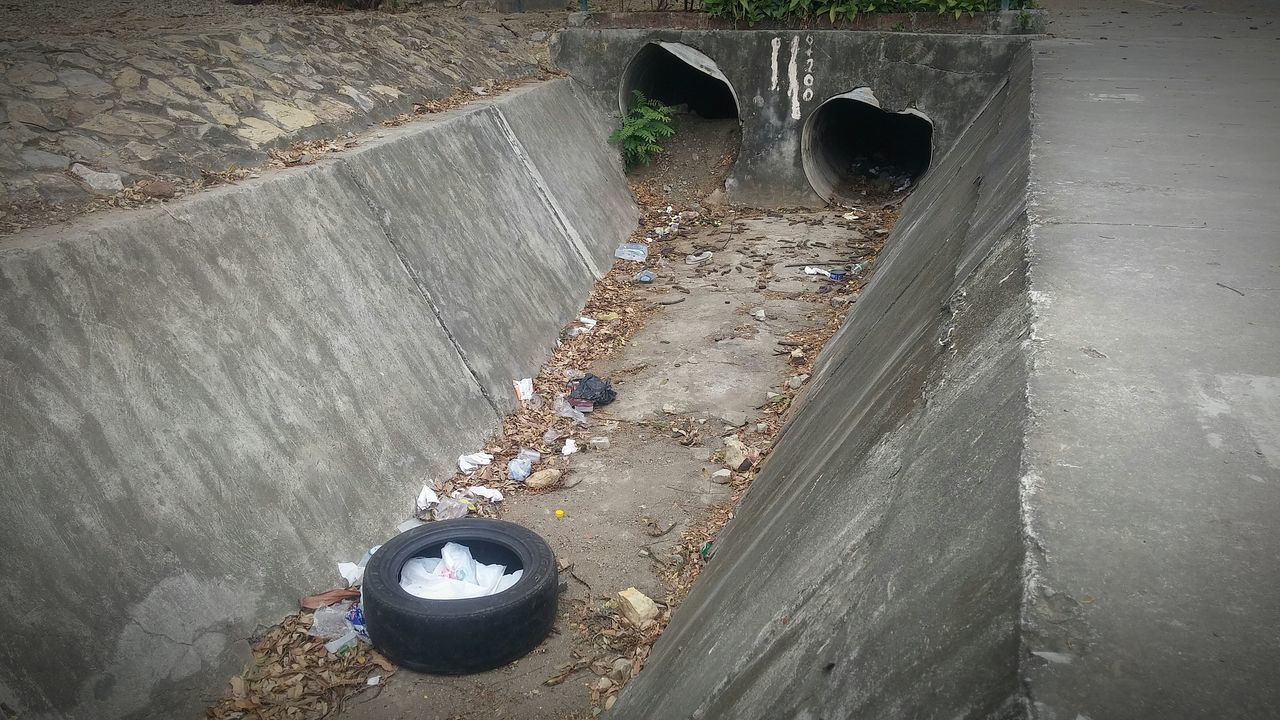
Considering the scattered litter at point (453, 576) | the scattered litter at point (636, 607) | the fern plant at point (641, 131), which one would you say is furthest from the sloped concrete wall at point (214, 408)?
the fern plant at point (641, 131)

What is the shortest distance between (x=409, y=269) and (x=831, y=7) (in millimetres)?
7190

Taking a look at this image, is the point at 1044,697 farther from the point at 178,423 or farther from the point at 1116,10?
the point at 1116,10

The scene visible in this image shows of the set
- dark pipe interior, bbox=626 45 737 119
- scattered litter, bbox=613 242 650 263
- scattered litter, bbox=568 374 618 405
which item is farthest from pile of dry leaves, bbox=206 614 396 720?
dark pipe interior, bbox=626 45 737 119

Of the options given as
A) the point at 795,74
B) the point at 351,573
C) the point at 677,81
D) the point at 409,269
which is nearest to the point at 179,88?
the point at 409,269

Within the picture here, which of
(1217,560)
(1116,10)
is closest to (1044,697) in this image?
(1217,560)

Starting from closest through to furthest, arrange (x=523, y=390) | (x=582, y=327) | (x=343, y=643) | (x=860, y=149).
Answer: (x=343, y=643)
(x=523, y=390)
(x=582, y=327)
(x=860, y=149)

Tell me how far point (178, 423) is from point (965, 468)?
3.46 metres

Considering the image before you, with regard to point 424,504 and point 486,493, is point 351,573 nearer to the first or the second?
point 424,504

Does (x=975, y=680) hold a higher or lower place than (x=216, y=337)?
higher

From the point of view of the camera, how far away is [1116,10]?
42.5 feet

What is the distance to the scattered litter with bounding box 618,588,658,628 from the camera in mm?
4527

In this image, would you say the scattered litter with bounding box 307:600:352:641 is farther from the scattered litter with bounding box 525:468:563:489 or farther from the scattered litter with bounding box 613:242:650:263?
the scattered litter with bounding box 613:242:650:263

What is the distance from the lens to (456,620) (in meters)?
4.13

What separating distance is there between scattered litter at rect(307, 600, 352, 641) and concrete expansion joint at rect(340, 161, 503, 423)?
7.10 feet
